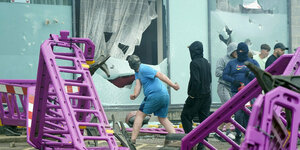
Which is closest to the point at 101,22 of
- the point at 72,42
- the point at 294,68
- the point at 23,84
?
the point at 23,84

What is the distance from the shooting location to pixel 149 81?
440 inches

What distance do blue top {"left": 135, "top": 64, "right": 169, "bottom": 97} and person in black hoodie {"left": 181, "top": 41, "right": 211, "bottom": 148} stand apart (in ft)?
2.25

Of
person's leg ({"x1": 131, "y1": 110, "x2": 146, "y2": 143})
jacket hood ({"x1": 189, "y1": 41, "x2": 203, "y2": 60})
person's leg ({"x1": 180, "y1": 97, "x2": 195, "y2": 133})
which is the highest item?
jacket hood ({"x1": 189, "y1": 41, "x2": 203, "y2": 60})

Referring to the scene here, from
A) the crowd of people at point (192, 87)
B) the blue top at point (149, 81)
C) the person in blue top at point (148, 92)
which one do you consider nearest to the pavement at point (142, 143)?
the crowd of people at point (192, 87)

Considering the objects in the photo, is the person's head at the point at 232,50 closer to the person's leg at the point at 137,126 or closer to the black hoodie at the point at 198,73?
the black hoodie at the point at 198,73

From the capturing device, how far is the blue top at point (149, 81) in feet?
36.3

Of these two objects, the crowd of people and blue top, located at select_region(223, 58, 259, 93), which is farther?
blue top, located at select_region(223, 58, 259, 93)

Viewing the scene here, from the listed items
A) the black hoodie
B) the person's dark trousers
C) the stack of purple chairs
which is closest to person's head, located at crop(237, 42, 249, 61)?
the black hoodie

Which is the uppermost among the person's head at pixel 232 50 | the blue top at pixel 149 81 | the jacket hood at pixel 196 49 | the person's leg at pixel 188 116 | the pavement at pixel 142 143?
the jacket hood at pixel 196 49

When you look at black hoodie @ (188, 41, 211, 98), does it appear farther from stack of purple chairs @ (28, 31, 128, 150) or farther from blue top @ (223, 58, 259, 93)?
stack of purple chairs @ (28, 31, 128, 150)

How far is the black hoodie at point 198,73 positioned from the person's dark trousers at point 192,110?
0.08 meters

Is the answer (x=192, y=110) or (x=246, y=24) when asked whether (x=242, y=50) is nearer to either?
(x=192, y=110)

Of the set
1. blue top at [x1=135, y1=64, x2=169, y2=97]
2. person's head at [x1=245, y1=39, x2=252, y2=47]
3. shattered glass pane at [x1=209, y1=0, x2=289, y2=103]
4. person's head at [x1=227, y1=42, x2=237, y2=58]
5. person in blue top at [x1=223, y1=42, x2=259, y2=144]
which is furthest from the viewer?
person's head at [x1=245, y1=39, x2=252, y2=47]

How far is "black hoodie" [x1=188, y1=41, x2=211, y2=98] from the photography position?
1057cm
